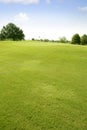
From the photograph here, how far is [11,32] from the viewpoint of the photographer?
87.7m

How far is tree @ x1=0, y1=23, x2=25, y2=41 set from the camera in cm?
8803

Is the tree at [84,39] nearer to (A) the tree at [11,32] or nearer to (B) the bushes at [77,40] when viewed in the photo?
(B) the bushes at [77,40]

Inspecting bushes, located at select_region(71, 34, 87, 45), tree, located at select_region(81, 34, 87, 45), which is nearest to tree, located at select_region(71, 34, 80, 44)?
bushes, located at select_region(71, 34, 87, 45)

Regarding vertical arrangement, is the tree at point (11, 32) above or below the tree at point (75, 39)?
above

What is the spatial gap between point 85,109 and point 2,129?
319 cm

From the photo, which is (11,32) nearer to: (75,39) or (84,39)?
(84,39)

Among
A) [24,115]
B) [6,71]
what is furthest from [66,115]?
[6,71]

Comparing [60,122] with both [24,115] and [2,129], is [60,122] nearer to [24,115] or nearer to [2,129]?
[24,115]

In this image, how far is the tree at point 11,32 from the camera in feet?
289

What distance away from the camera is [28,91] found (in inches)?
398

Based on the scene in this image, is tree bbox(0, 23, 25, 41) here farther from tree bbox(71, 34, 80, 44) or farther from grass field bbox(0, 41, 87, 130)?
grass field bbox(0, 41, 87, 130)

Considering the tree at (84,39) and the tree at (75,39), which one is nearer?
the tree at (75,39)

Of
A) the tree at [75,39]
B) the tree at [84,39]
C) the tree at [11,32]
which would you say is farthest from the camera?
the tree at [11,32]

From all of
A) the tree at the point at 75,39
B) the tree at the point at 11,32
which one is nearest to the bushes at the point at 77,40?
the tree at the point at 75,39
